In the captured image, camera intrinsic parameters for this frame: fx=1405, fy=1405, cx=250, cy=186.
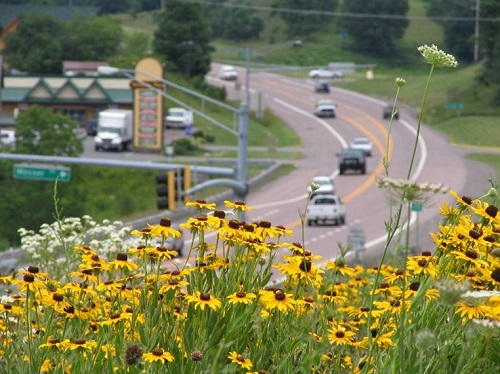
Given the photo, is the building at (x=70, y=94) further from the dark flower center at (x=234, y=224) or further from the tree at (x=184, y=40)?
the dark flower center at (x=234, y=224)

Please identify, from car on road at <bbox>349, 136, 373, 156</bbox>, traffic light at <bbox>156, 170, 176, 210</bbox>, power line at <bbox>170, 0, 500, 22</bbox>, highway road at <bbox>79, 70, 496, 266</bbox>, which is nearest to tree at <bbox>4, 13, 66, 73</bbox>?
highway road at <bbox>79, 70, 496, 266</bbox>

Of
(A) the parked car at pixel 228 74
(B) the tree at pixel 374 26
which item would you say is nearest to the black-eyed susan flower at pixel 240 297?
(A) the parked car at pixel 228 74

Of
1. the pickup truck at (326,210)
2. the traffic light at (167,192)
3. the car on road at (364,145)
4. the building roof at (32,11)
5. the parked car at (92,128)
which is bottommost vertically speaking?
the parked car at (92,128)

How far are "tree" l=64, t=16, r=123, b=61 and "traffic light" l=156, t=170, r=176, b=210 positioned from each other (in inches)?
3327

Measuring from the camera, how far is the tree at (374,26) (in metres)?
139

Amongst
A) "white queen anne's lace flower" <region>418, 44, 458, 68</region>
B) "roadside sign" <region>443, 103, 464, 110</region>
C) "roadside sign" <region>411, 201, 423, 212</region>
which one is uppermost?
"white queen anne's lace flower" <region>418, 44, 458, 68</region>

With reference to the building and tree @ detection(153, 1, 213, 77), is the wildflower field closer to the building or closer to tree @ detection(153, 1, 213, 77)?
the building

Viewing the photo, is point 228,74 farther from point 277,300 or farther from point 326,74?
point 277,300

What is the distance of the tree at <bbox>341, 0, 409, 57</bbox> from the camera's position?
139375 mm

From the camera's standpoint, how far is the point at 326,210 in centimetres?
5138

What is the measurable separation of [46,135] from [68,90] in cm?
3199

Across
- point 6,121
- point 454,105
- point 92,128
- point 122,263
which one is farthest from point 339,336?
point 454,105

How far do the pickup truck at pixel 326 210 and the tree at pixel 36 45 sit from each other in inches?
2421

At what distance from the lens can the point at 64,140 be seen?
64.9 metres
